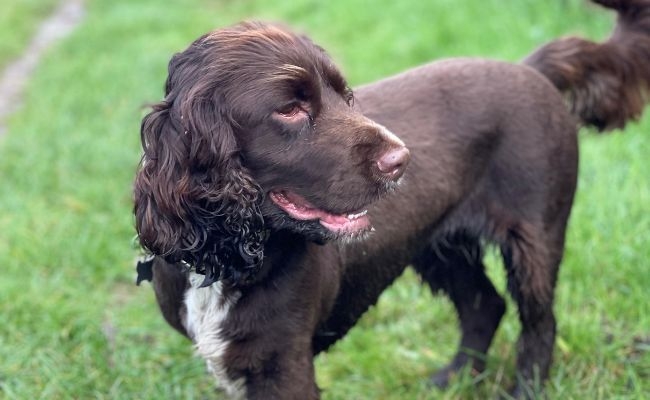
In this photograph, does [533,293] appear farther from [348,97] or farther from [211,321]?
[211,321]

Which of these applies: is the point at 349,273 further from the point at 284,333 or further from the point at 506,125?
the point at 506,125

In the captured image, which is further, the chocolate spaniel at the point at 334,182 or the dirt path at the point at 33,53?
the dirt path at the point at 33,53

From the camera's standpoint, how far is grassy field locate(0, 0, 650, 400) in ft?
11.9

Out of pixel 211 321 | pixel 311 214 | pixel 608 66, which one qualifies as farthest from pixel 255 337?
pixel 608 66

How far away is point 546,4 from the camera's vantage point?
7.49 meters

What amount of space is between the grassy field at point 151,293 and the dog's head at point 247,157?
85cm

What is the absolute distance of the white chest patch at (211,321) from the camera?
9.04 ft

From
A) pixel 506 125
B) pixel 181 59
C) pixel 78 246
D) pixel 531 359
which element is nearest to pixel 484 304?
pixel 531 359

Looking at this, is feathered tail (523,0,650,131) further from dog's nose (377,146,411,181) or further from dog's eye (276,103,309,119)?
dog's eye (276,103,309,119)

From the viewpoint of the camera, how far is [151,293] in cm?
450

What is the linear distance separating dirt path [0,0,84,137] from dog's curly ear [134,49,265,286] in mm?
5145

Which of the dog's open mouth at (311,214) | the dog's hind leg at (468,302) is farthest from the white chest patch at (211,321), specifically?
the dog's hind leg at (468,302)

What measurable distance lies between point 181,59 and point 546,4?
5.50 m

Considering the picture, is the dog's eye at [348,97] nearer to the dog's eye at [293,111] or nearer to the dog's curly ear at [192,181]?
the dog's eye at [293,111]
